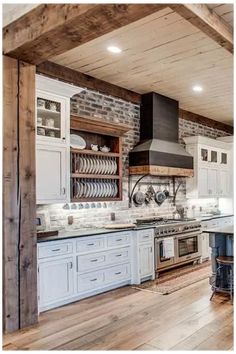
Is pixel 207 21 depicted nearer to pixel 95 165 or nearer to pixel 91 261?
pixel 95 165

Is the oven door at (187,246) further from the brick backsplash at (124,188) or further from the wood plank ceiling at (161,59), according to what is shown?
the wood plank ceiling at (161,59)

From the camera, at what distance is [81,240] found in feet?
14.6

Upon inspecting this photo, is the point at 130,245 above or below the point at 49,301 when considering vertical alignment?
above

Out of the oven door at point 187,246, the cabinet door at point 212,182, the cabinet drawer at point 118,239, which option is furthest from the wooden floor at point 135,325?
the cabinet door at point 212,182

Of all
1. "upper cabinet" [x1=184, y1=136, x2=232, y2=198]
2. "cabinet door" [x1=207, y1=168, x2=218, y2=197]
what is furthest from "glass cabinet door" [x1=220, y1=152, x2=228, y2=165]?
"cabinet door" [x1=207, y1=168, x2=218, y2=197]

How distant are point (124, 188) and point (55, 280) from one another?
2.21 m

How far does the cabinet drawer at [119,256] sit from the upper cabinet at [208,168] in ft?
8.75

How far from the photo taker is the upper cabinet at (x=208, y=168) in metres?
7.18

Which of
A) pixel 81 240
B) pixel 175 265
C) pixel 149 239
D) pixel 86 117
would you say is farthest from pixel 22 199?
pixel 175 265

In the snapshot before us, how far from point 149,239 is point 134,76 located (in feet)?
8.35

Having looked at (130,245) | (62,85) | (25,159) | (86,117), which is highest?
(62,85)

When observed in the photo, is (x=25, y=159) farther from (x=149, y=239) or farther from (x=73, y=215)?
(x=149, y=239)

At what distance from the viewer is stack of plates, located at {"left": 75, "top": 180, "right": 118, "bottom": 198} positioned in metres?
4.95

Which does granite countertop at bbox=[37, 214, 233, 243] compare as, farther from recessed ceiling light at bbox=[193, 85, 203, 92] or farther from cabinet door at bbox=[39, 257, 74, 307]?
recessed ceiling light at bbox=[193, 85, 203, 92]
